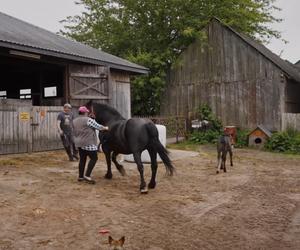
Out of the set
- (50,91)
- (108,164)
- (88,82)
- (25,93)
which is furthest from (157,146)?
(25,93)

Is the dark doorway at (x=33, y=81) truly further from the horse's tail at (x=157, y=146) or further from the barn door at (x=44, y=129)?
the horse's tail at (x=157, y=146)

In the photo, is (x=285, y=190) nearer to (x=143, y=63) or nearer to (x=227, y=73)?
(x=227, y=73)

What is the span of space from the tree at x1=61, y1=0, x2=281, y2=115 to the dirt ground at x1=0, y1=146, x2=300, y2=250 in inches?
590

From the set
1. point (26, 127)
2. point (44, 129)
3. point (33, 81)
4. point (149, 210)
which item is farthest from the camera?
point (33, 81)

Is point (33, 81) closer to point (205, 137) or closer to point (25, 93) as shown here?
point (25, 93)

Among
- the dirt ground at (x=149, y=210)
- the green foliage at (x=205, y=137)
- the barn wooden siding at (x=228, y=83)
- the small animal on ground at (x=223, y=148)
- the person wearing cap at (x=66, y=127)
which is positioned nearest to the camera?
the dirt ground at (x=149, y=210)

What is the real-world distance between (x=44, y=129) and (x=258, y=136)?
10.4 metres

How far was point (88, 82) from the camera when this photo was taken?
634 inches

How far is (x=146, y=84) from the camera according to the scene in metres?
25.5

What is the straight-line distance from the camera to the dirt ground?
211 inches

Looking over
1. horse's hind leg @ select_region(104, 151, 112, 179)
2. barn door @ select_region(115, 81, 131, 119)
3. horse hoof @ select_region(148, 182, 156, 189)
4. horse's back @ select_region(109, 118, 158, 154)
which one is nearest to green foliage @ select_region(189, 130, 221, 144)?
barn door @ select_region(115, 81, 131, 119)

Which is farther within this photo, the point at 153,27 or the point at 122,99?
the point at 153,27

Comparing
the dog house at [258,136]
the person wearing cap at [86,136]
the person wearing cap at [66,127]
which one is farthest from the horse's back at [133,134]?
the dog house at [258,136]

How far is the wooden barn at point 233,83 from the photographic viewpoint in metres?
21.2
